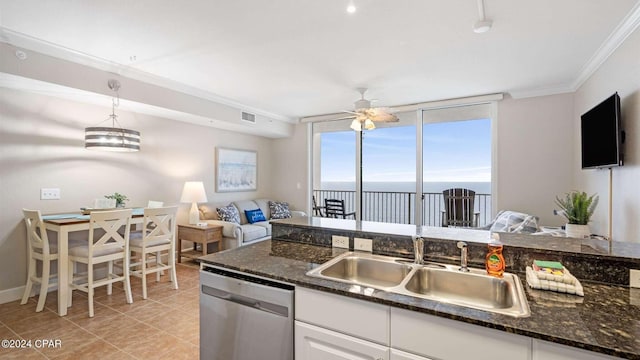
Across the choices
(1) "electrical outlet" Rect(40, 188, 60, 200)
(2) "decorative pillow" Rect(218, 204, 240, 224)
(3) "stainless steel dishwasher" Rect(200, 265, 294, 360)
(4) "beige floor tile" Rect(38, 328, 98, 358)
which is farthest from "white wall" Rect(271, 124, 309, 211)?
(3) "stainless steel dishwasher" Rect(200, 265, 294, 360)

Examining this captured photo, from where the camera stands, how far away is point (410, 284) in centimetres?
144

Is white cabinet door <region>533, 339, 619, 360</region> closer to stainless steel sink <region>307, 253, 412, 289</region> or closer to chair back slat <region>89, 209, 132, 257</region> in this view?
stainless steel sink <region>307, 253, 412, 289</region>

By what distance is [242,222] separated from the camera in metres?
5.46

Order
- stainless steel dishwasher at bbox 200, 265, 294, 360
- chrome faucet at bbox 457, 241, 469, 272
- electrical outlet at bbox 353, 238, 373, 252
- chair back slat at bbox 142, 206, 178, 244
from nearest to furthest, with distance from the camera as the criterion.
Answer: stainless steel dishwasher at bbox 200, 265, 294, 360
chrome faucet at bbox 457, 241, 469, 272
electrical outlet at bbox 353, 238, 373, 252
chair back slat at bbox 142, 206, 178, 244

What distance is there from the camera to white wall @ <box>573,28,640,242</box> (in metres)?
2.39

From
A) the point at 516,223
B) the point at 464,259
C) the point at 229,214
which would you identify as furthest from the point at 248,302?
the point at 229,214

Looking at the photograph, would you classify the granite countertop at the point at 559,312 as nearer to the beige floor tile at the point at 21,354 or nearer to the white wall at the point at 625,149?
the white wall at the point at 625,149

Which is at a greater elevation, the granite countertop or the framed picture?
the framed picture

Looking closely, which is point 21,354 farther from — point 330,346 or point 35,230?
point 330,346

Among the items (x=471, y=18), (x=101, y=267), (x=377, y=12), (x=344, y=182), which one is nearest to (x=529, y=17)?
(x=471, y=18)

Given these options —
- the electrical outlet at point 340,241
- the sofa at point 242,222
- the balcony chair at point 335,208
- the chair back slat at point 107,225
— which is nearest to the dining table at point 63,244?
the chair back slat at point 107,225

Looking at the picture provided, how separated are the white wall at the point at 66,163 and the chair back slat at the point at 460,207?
4.55m

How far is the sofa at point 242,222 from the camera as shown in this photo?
4585 millimetres

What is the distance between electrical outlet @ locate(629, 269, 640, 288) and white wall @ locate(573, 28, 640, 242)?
1.56m
